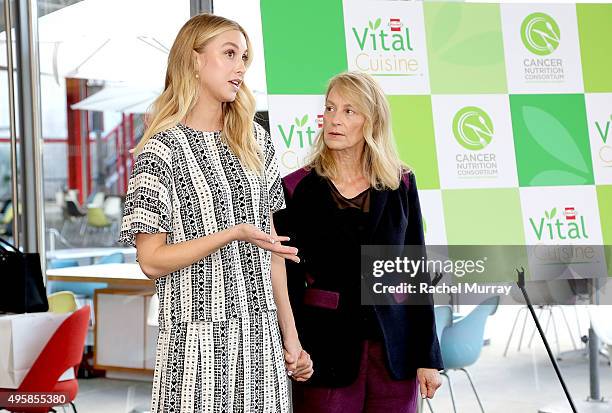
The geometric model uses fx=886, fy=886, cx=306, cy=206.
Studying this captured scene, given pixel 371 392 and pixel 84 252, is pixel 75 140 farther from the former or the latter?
pixel 371 392

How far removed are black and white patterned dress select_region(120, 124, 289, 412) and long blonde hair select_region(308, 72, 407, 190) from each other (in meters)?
0.58

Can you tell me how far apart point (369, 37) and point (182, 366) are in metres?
1.86

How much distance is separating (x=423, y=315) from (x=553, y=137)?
1191 mm

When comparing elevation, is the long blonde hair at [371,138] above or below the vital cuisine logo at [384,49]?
below

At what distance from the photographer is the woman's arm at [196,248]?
2074 mm

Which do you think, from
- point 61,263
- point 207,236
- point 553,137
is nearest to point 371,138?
point 207,236

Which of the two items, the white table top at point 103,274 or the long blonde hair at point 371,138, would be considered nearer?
the long blonde hair at point 371,138

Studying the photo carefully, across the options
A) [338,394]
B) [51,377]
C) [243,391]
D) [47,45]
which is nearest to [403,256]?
[338,394]

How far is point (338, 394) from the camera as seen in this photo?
2.58 m

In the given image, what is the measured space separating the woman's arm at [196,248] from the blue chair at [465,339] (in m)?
1.88

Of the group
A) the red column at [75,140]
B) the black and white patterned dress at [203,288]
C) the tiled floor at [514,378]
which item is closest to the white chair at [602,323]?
the tiled floor at [514,378]

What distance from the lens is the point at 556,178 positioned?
139 inches

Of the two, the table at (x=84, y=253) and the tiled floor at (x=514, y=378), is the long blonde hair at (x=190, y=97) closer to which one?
the tiled floor at (x=514, y=378)

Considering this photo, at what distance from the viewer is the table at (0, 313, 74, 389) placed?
4.07m
